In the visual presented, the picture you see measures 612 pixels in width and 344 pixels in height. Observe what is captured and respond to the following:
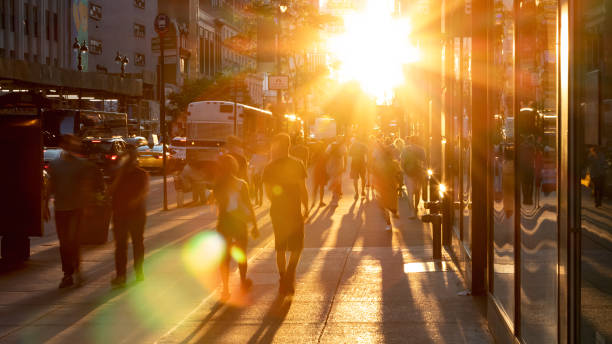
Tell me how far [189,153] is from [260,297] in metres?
29.3

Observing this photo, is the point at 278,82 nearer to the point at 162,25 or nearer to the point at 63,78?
the point at 63,78

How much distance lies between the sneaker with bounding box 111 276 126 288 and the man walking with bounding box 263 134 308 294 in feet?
6.59

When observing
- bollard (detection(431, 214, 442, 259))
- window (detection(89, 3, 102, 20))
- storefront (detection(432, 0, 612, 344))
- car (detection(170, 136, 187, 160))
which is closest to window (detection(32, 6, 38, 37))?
window (detection(89, 3, 102, 20))

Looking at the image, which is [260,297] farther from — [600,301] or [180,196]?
[180,196]

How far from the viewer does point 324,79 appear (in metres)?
50.7

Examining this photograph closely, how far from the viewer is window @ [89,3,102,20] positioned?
7738 cm

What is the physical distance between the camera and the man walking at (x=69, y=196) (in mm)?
10281

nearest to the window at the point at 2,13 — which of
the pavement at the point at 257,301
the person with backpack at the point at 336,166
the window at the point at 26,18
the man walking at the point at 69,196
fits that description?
the window at the point at 26,18

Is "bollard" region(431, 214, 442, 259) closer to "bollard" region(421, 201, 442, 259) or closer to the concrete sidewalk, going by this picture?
"bollard" region(421, 201, 442, 259)

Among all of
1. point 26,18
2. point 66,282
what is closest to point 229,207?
point 66,282

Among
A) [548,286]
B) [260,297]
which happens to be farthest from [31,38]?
[548,286]

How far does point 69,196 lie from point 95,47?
71.6m

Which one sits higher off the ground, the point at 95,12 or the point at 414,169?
the point at 95,12

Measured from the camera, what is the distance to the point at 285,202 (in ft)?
30.9
